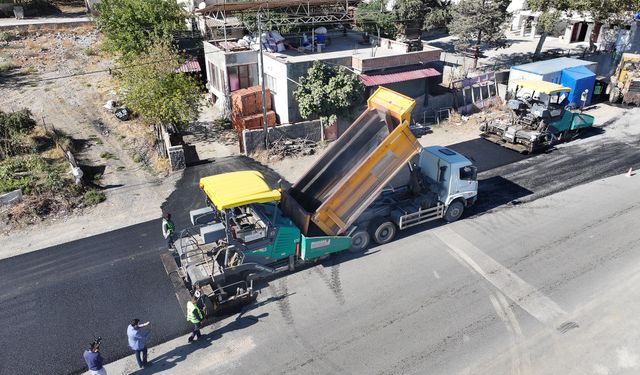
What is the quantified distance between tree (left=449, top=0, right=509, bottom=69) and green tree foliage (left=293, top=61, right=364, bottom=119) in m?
12.7

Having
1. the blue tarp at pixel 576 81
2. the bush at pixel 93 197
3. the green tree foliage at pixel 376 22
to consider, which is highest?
the green tree foliage at pixel 376 22

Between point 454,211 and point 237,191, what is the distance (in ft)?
25.9

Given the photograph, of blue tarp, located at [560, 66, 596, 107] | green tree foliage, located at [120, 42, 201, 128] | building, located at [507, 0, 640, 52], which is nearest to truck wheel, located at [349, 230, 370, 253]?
green tree foliage, located at [120, 42, 201, 128]

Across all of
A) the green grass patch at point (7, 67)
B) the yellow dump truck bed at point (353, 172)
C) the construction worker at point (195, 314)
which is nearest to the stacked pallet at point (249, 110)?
the yellow dump truck bed at point (353, 172)

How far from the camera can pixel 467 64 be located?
3512 cm

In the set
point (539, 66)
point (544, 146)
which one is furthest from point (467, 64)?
point (544, 146)

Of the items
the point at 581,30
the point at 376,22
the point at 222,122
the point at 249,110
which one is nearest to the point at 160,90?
the point at 249,110

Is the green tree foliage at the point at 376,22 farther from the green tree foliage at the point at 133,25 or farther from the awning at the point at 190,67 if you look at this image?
the green tree foliage at the point at 133,25

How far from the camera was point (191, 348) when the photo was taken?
35.4 feet

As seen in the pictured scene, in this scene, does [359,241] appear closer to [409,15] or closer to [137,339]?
[137,339]

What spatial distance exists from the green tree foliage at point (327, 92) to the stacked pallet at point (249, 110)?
8.12 ft

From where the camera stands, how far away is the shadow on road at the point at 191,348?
33.8 feet

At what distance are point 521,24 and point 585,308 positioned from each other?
40.3 m

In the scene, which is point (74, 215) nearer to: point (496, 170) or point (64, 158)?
point (64, 158)
